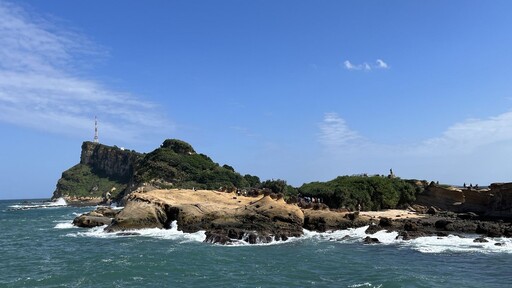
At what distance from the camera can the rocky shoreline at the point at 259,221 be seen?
44656 millimetres

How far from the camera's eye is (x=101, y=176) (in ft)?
631

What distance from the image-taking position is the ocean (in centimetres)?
2539

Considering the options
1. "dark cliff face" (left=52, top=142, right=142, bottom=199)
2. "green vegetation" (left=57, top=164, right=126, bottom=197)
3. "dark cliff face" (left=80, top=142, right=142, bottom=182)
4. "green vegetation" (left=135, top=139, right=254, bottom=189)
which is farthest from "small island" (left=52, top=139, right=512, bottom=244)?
"green vegetation" (left=57, top=164, right=126, bottom=197)

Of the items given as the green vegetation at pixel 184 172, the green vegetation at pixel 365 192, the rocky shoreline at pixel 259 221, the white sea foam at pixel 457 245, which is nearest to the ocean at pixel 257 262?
the white sea foam at pixel 457 245

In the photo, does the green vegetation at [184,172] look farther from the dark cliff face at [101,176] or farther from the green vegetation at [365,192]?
the dark cliff face at [101,176]

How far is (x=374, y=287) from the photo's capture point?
23703mm

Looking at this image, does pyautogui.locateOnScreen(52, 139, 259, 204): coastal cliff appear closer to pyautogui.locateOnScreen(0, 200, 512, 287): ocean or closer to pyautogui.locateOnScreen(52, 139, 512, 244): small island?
pyautogui.locateOnScreen(52, 139, 512, 244): small island

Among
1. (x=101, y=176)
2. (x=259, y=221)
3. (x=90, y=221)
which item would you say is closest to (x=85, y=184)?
(x=101, y=176)

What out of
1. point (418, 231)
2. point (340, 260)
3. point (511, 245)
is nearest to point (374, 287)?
point (340, 260)

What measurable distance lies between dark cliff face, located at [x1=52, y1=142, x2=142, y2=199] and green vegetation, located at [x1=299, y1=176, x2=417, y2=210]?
11870cm

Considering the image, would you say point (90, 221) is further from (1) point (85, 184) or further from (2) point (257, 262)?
(1) point (85, 184)

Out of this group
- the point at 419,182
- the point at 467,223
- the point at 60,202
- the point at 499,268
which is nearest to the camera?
the point at 499,268

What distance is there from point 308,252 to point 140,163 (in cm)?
10708

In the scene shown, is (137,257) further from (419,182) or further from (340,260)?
(419,182)
